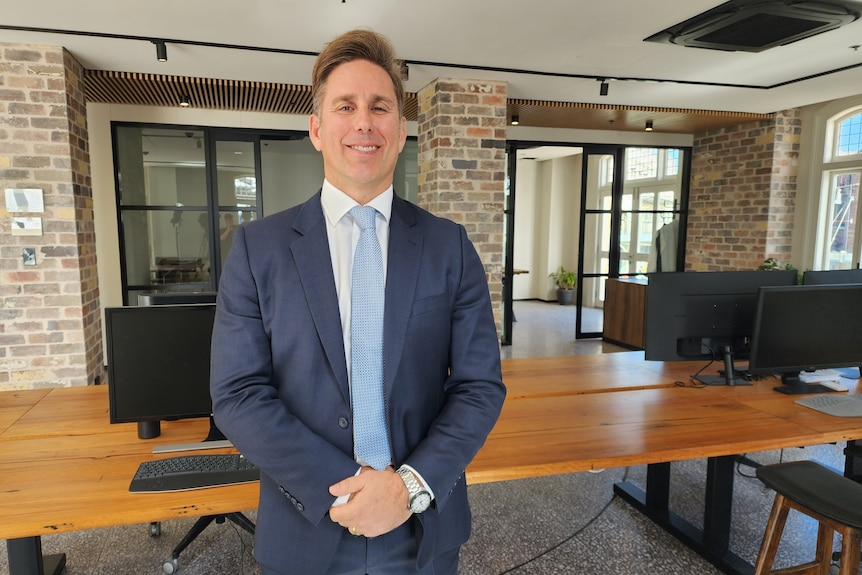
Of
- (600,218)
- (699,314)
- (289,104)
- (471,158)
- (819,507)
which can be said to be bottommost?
(819,507)

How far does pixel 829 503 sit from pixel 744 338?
3.61 feet

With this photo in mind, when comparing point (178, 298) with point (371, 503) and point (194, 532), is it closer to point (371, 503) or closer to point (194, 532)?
point (194, 532)

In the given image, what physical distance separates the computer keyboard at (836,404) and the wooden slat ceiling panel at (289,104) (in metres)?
3.77

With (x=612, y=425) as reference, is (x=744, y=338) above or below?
above

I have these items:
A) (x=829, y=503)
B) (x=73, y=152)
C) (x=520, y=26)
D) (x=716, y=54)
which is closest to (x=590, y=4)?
(x=520, y=26)

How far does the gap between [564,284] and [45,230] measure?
8.57 m

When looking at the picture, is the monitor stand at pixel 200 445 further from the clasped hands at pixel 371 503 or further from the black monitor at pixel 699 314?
the black monitor at pixel 699 314

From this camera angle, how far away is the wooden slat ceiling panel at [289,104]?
4516 mm

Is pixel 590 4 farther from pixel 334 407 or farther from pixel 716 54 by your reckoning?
pixel 334 407

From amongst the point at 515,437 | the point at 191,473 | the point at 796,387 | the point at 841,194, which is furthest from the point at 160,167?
the point at 841,194

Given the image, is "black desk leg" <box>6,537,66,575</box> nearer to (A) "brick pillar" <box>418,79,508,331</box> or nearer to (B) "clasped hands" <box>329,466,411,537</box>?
(B) "clasped hands" <box>329,466,411,537</box>

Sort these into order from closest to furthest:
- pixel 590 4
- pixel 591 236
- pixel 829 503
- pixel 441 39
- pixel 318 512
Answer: pixel 318 512, pixel 829 503, pixel 590 4, pixel 441 39, pixel 591 236

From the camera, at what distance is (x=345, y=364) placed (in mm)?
1017

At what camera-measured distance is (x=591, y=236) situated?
6.85 meters
